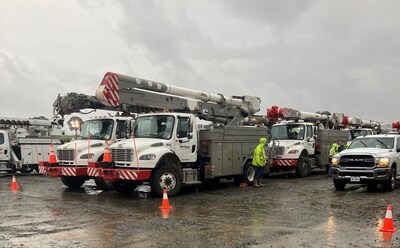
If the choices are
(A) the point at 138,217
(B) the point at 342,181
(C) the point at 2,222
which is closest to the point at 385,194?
(B) the point at 342,181

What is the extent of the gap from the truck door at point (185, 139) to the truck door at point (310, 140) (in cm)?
814

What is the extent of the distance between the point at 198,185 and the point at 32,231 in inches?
353

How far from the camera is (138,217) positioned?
9.69 m

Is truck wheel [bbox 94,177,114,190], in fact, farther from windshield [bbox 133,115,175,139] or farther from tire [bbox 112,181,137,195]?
windshield [bbox 133,115,175,139]

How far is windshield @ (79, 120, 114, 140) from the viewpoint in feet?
49.6

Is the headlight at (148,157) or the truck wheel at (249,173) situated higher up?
the headlight at (148,157)

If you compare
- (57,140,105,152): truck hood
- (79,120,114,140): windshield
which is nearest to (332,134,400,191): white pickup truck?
(79,120,114,140): windshield

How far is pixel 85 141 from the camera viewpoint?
14953 millimetres

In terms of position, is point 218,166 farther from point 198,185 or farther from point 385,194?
point 385,194

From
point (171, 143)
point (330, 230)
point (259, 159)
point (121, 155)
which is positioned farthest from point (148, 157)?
point (330, 230)

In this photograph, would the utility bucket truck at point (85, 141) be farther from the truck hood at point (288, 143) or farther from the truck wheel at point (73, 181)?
the truck hood at point (288, 143)

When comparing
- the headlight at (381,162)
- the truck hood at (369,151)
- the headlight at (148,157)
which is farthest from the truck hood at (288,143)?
the headlight at (148,157)

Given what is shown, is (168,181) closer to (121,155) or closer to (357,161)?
(121,155)

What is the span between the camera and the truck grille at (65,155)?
14.6m
